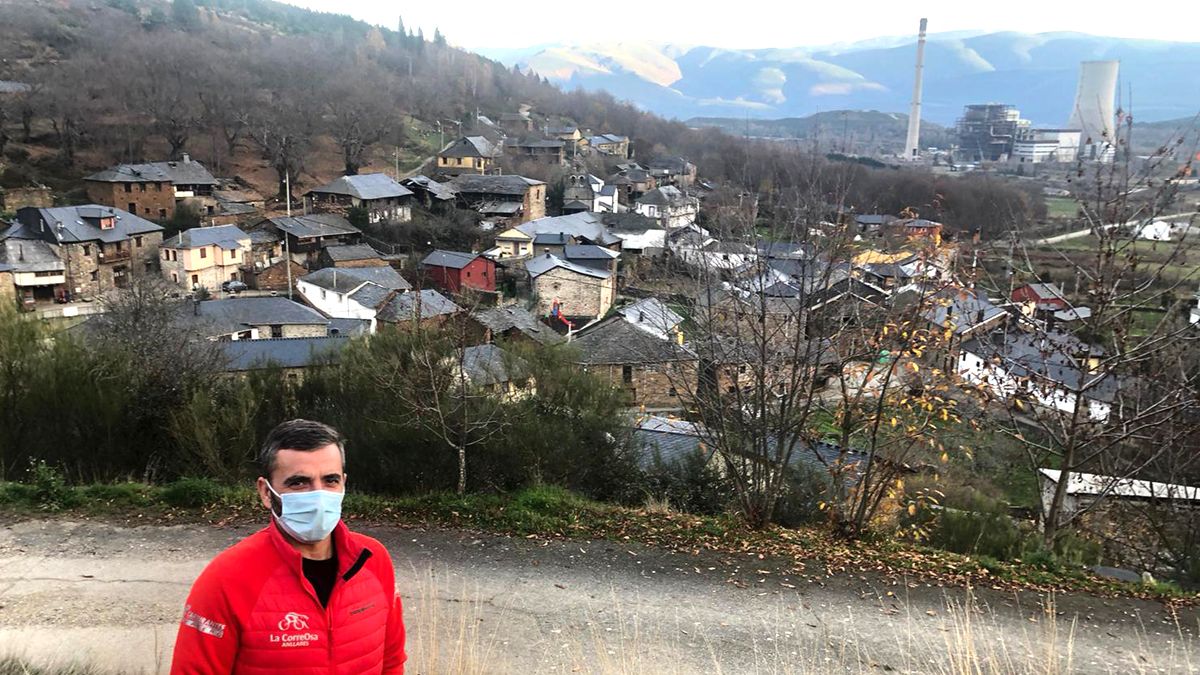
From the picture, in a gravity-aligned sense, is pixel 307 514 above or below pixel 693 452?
above

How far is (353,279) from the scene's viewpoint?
25656 mm

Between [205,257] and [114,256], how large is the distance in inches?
132

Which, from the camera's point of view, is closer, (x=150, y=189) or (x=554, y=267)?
(x=554, y=267)

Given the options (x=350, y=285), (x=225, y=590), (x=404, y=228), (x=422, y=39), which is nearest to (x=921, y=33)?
(x=422, y=39)

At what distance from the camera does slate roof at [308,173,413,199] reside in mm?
35688

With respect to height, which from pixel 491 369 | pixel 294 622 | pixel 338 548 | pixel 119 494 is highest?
pixel 338 548

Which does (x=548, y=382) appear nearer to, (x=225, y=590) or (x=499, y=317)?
(x=225, y=590)

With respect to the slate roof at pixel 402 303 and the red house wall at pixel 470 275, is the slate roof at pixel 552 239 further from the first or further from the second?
the slate roof at pixel 402 303

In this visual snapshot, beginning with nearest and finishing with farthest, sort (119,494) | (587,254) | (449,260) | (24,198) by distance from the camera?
1. (119,494)
2. (449,260)
3. (587,254)
4. (24,198)

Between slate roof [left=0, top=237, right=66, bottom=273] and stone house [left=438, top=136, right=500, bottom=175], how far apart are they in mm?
24942

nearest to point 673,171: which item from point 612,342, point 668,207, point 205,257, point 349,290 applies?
point 668,207

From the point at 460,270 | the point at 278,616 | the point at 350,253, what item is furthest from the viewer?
the point at 350,253

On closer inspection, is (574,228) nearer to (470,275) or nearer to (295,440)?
(470,275)

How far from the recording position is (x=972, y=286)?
20.4 feet
